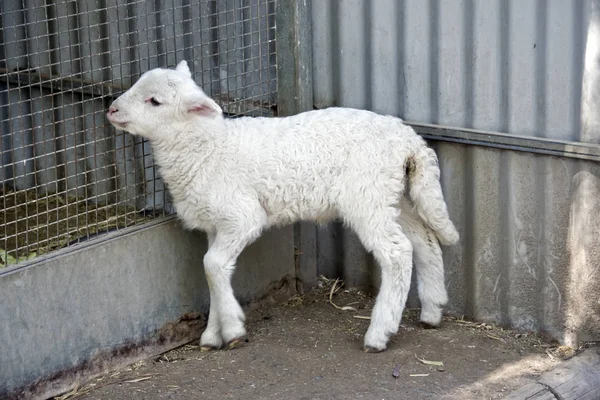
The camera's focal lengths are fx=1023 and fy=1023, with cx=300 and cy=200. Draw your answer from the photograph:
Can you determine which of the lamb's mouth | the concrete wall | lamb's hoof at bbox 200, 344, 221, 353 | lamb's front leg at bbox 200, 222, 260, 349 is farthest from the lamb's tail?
the lamb's mouth

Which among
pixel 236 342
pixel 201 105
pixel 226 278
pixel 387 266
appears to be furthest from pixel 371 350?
pixel 201 105

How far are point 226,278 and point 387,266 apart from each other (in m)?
0.92

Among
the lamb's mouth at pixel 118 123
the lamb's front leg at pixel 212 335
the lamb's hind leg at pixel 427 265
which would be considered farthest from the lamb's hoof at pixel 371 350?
the lamb's mouth at pixel 118 123

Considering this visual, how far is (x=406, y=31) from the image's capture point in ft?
20.3

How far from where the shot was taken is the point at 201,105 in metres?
5.67

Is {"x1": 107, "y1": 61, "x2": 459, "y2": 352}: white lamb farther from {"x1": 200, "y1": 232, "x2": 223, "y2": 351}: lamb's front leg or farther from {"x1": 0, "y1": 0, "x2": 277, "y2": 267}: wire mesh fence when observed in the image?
{"x1": 0, "y1": 0, "x2": 277, "y2": 267}: wire mesh fence

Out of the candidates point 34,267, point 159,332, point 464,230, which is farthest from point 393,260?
point 34,267

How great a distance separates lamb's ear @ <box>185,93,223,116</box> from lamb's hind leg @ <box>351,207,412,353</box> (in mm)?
1041

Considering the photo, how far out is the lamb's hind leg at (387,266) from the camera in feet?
19.1

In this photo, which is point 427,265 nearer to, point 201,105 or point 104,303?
point 201,105

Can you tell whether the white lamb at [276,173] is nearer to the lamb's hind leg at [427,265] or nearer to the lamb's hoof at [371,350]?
the lamb's hoof at [371,350]

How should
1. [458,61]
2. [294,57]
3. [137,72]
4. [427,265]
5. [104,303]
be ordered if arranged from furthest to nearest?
[137,72]
[294,57]
[427,265]
[458,61]
[104,303]

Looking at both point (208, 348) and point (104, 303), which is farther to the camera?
point (208, 348)

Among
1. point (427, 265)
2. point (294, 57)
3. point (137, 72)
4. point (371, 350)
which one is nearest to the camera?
point (371, 350)
